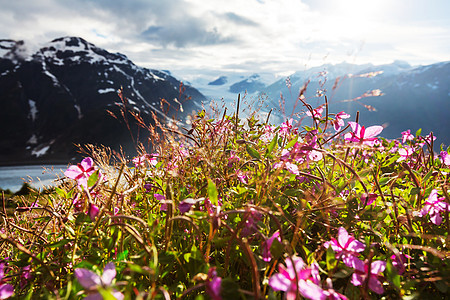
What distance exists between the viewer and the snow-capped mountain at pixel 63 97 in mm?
133387

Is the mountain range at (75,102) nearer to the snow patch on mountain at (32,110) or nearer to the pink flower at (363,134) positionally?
the snow patch on mountain at (32,110)

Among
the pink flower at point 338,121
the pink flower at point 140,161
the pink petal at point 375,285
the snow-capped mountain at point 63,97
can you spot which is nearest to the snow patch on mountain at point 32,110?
the snow-capped mountain at point 63,97

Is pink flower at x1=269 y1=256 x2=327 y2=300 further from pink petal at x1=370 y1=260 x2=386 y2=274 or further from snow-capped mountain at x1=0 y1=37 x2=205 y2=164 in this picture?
snow-capped mountain at x1=0 y1=37 x2=205 y2=164

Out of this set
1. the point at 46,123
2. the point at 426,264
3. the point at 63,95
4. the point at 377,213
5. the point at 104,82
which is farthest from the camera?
the point at 104,82

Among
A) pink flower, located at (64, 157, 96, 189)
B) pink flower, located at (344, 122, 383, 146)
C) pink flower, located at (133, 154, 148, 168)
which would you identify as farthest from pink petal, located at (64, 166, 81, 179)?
pink flower, located at (344, 122, 383, 146)

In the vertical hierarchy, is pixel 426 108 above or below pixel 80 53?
below

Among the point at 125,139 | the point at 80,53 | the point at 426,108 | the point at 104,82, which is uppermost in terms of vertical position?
the point at 80,53

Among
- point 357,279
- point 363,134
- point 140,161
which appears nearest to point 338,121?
point 363,134

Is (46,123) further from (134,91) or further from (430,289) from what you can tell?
(430,289)

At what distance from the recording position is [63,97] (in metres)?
158

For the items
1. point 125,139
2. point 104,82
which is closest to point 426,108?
point 125,139

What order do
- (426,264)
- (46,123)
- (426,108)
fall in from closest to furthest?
(426,264) < (46,123) < (426,108)

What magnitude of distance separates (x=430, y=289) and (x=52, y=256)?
2017 mm

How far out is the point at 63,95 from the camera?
522ft
